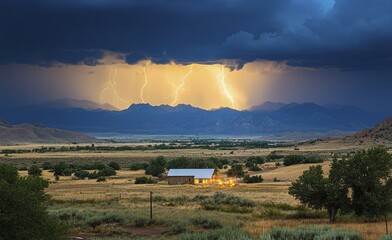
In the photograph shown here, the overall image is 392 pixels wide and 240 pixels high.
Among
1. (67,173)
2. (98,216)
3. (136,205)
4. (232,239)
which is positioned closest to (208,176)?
(67,173)

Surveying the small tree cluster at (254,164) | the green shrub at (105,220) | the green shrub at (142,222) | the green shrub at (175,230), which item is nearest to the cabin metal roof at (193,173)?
the small tree cluster at (254,164)

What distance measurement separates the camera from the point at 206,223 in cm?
2991

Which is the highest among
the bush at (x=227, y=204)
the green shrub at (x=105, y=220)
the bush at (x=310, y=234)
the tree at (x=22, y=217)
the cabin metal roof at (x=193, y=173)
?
the tree at (x=22, y=217)

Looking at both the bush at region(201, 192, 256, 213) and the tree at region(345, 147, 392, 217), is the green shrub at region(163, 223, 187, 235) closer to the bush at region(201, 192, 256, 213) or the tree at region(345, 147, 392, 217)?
the tree at region(345, 147, 392, 217)

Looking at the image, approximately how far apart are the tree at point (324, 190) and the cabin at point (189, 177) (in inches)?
1650

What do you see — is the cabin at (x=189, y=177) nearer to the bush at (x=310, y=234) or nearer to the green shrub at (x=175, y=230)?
the green shrub at (x=175, y=230)

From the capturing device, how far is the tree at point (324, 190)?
30734 mm

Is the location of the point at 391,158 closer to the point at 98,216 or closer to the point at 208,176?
the point at 98,216

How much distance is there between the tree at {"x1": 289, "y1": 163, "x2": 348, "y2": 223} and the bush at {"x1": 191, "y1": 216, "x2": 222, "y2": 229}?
569cm

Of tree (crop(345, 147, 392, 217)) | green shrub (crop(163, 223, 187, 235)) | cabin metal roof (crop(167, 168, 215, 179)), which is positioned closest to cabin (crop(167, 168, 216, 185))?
cabin metal roof (crop(167, 168, 215, 179))

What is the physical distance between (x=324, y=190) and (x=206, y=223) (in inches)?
280

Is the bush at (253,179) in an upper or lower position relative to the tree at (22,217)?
lower

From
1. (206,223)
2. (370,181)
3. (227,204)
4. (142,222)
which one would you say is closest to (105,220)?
(142,222)

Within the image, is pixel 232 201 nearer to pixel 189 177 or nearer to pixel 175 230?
pixel 175 230
